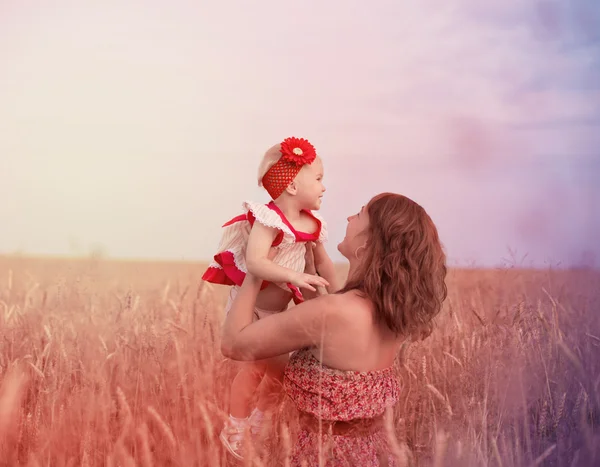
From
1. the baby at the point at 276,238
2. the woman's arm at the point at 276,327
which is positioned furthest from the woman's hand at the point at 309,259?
the woman's arm at the point at 276,327

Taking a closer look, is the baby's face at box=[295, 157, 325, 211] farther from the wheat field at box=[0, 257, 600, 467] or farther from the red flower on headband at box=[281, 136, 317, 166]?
the wheat field at box=[0, 257, 600, 467]

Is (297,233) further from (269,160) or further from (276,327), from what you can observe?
(276,327)

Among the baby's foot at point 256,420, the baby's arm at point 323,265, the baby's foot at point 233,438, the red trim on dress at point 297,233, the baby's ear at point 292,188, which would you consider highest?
the baby's ear at point 292,188

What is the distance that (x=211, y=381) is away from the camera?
337 centimetres

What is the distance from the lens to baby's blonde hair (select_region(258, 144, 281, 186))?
127 inches

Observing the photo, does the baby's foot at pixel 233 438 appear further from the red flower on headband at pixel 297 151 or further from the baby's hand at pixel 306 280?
the red flower on headband at pixel 297 151

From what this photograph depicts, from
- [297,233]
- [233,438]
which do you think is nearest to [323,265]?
[297,233]

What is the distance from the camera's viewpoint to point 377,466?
8.48 ft

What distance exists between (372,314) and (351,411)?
38cm

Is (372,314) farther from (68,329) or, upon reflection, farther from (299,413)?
(68,329)

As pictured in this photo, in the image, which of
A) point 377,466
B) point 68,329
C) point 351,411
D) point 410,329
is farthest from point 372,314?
point 68,329

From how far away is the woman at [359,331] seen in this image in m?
2.50

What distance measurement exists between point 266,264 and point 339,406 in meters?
0.68

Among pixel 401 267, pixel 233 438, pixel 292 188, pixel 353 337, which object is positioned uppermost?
pixel 292 188
